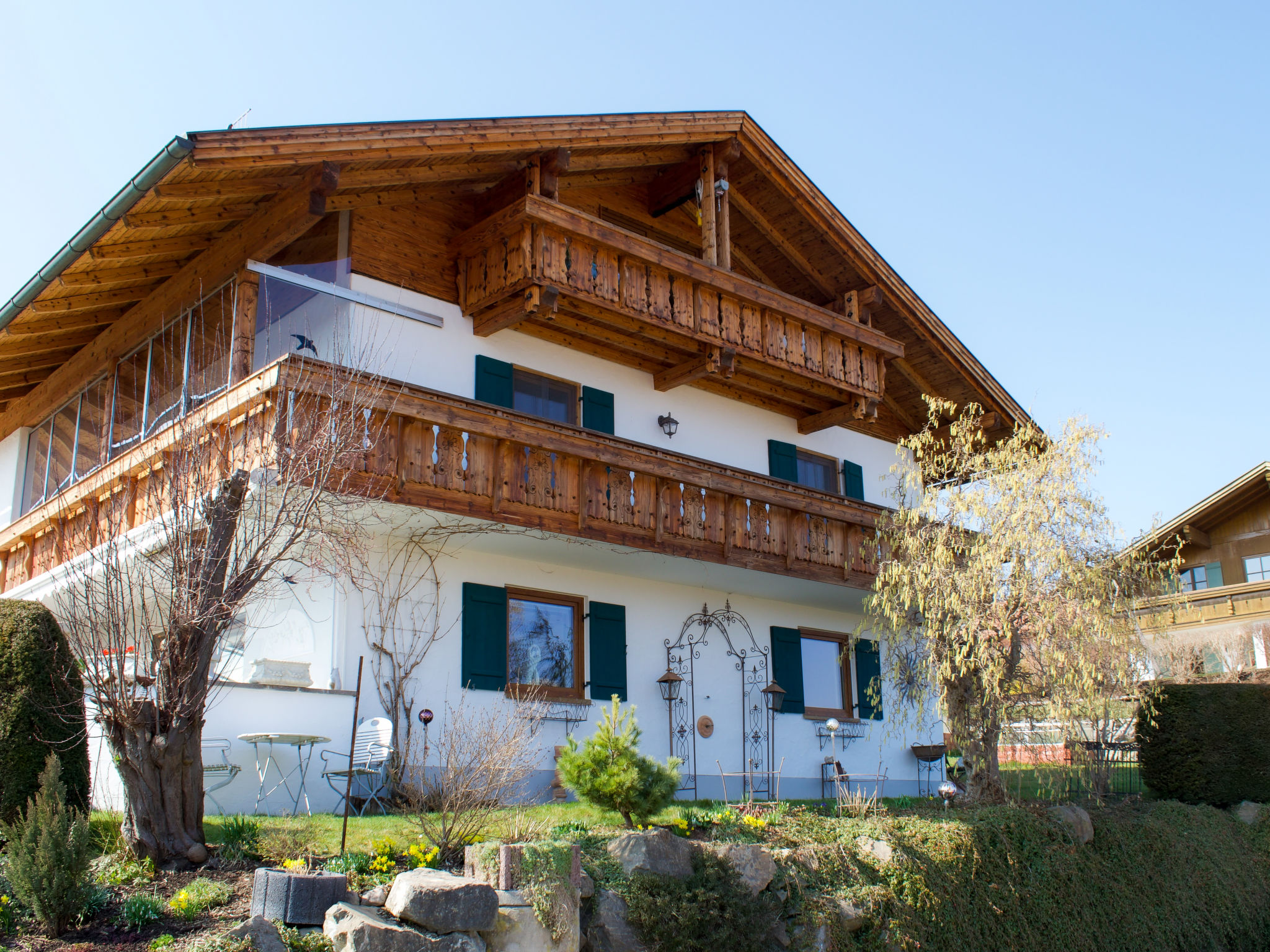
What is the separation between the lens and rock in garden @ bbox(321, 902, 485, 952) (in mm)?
6402

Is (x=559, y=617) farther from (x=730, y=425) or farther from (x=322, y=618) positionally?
(x=730, y=425)

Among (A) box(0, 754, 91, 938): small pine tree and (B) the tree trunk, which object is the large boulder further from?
(A) box(0, 754, 91, 938): small pine tree

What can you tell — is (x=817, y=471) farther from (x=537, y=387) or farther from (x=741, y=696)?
(x=537, y=387)

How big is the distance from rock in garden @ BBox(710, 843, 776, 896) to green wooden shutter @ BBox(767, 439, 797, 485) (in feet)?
30.1

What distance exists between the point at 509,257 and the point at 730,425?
5001mm

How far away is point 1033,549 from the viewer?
11.4 metres

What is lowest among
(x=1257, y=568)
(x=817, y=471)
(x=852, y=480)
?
(x=1257, y=568)

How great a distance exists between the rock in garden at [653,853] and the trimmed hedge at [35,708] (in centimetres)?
375

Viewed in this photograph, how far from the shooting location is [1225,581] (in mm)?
29625

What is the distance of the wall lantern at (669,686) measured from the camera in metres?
14.6

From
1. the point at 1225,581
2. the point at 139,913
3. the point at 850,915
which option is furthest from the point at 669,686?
the point at 1225,581

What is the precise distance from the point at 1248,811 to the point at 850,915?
7.84m

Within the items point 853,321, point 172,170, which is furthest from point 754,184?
point 172,170

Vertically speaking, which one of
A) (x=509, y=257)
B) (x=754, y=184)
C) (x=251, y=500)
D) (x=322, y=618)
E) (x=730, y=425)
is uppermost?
(x=754, y=184)
